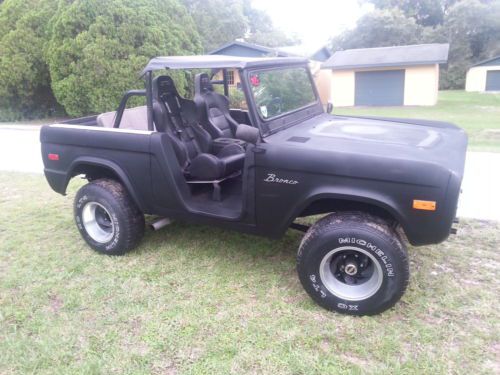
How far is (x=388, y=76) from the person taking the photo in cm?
2319

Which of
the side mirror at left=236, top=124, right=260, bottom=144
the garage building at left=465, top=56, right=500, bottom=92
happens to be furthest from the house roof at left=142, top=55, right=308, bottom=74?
the garage building at left=465, top=56, right=500, bottom=92

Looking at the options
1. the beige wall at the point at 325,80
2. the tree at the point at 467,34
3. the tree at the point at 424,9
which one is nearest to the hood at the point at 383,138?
the beige wall at the point at 325,80

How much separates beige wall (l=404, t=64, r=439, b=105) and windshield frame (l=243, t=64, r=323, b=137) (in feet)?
65.1

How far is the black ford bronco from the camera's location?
9.62 feet

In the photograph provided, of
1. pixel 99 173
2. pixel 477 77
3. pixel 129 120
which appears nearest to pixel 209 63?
pixel 129 120

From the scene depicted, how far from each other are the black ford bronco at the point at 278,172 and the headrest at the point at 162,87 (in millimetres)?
17

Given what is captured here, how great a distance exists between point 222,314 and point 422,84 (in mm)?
21966

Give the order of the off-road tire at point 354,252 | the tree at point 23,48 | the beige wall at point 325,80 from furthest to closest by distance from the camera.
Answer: the beige wall at point 325,80 < the tree at point 23,48 < the off-road tire at point 354,252

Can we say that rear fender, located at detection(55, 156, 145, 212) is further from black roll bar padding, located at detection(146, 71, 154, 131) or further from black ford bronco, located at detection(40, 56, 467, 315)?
black roll bar padding, located at detection(146, 71, 154, 131)

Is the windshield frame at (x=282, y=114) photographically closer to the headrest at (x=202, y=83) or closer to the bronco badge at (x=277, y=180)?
the bronco badge at (x=277, y=180)

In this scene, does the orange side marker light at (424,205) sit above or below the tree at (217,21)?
below

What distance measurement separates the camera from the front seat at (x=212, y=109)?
450 centimetres

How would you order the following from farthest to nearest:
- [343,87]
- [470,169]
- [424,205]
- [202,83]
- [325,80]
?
[325,80] → [343,87] → [470,169] → [202,83] → [424,205]

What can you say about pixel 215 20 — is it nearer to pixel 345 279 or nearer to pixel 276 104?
pixel 276 104
